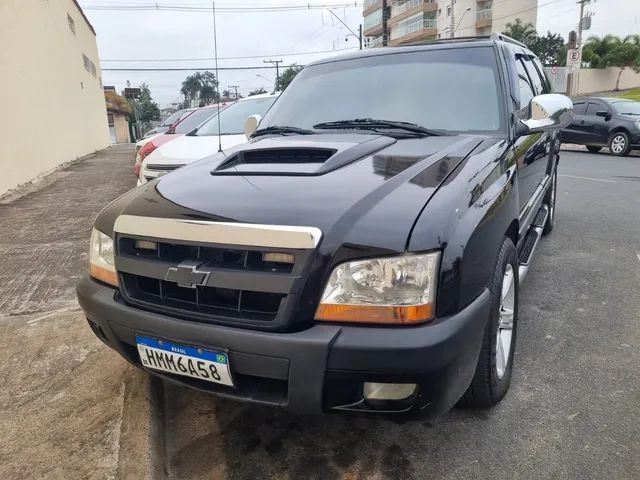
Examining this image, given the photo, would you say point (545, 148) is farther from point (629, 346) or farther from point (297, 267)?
point (297, 267)

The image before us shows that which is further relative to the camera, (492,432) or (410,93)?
(410,93)

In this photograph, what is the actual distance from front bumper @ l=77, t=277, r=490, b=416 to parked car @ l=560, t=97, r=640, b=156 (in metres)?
13.3

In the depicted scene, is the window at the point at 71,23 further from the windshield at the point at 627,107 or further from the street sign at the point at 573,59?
the street sign at the point at 573,59

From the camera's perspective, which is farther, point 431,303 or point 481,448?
point 481,448

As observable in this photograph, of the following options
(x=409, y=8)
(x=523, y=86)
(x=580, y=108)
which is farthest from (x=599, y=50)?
(x=523, y=86)

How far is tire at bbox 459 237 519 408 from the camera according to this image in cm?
212

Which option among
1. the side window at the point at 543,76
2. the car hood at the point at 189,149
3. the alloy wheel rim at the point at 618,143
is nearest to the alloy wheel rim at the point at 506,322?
the side window at the point at 543,76

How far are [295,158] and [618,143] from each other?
13.3 m

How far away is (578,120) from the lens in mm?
14094

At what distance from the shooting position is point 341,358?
65.7 inches

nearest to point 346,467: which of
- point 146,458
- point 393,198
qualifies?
point 146,458

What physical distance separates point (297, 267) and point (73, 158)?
16200 mm

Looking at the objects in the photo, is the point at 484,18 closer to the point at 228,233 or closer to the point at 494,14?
the point at 494,14

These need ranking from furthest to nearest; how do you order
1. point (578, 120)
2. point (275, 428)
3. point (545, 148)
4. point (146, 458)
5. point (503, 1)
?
1. point (503, 1)
2. point (578, 120)
3. point (545, 148)
4. point (275, 428)
5. point (146, 458)
